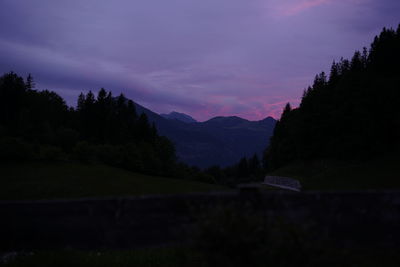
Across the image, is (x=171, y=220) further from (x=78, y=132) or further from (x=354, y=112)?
(x=78, y=132)

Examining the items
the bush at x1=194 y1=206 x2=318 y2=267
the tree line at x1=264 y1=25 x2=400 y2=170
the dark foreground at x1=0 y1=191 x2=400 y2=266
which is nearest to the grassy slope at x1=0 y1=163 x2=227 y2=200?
the dark foreground at x1=0 y1=191 x2=400 y2=266

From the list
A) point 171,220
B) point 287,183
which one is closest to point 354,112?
point 287,183

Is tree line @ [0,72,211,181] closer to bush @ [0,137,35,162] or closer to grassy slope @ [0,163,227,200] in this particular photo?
bush @ [0,137,35,162]

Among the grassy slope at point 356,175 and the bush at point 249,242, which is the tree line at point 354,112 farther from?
the bush at point 249,242

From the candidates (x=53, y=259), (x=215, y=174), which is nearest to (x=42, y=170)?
(x=53, y=259)

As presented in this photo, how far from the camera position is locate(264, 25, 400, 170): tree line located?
142 ft

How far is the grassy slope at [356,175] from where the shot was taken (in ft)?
95.6

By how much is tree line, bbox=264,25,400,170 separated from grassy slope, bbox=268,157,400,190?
2.67 metres

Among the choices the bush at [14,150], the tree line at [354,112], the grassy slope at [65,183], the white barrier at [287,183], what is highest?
the tree line at [354,112]

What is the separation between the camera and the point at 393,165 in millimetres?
37438

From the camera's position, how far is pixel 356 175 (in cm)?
3584

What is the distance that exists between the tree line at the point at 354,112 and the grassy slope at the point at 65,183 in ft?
83.4

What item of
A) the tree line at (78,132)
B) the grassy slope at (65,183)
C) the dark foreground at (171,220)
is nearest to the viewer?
the dark foreground at (171,220)

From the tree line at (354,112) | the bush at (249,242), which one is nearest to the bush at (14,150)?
the bush at (249,242)
